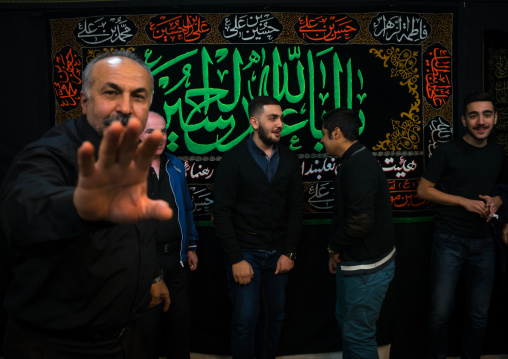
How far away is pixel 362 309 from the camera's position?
7.72ft

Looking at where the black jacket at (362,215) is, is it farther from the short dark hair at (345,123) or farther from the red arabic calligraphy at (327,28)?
the red arabic calligraphy at (327,28)

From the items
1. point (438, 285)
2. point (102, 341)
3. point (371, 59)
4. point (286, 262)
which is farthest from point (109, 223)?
point (371, 59)

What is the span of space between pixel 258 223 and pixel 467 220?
1.36m

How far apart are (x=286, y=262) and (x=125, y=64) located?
1.77 meters

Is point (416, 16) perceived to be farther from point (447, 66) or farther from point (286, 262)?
point (286, 262)

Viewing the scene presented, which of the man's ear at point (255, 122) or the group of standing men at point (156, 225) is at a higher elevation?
the man's ear at point (255, 122)

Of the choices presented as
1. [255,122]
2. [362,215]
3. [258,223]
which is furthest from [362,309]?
[255,122]

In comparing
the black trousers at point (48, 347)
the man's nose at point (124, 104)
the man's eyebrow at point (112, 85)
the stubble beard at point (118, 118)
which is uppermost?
the man's eyebrow at point (112, 85)

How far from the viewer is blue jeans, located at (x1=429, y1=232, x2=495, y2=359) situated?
273 cm

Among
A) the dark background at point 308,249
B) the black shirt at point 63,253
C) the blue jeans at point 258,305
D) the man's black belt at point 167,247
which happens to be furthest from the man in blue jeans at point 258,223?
the black shirt at point 63,253

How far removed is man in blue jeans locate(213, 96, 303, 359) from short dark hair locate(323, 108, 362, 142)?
373mm

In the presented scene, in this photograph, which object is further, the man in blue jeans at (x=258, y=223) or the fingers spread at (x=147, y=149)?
the man in blue jeans at (x=258, y=223)

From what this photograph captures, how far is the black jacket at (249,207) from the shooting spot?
2662 mm

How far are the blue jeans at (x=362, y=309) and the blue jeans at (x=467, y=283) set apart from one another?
2.07 ft
